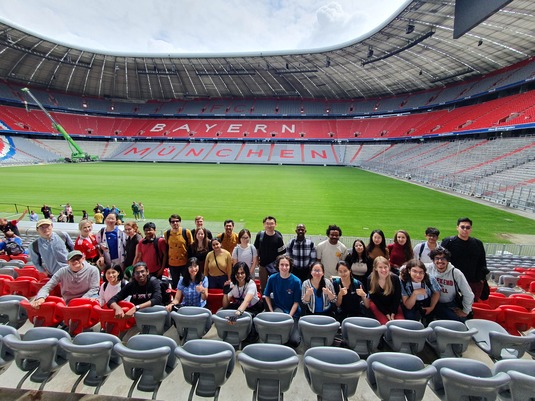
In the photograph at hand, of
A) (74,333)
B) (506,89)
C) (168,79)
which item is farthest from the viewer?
(168,79)

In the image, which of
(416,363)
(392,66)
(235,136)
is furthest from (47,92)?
(416,363)

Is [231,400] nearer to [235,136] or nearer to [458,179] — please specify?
[458,179]

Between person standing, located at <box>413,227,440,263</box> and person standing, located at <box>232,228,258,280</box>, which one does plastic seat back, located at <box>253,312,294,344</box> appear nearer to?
person standing, located at <box>232,228,258,280</box>

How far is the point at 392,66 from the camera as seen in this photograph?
4203 centimetres

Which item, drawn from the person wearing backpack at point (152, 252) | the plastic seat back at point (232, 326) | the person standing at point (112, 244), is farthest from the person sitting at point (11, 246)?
→ the plastic seat back at point (232, 326)

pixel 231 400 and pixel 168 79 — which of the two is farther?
pixel 168 79

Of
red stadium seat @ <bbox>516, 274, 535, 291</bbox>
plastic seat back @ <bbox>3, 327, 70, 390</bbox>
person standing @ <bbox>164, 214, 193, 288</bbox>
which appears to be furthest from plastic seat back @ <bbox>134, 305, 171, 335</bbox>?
red stadium seat @ <bbox>516, 274, 535, 291</bbox>

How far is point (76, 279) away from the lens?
13.5 feet

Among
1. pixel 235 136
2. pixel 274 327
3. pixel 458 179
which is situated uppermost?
pixel 235 136

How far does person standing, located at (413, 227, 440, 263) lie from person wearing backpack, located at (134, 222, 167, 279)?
189 inches

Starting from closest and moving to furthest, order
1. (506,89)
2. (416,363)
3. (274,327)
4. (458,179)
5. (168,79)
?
(416,363)
(274,327)
(458,179)
(506,89)
(168,79)

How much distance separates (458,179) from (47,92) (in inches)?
2911

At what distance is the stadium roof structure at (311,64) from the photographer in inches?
1125

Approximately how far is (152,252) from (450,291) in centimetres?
497
